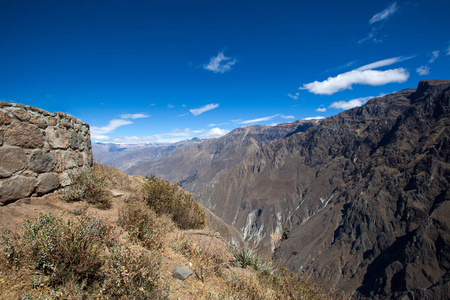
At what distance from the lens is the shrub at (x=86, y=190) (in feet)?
21.4

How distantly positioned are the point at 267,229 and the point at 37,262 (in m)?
207

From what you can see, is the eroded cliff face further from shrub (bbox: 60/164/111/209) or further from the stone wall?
the stone wall

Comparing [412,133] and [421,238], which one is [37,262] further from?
[412,133]

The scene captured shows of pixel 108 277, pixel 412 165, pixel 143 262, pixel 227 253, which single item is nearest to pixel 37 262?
pixel 108 277

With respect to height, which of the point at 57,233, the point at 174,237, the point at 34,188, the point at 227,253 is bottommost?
the point at 227,253

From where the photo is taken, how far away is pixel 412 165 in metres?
145

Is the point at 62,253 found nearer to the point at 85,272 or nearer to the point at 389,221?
the point at 85,272

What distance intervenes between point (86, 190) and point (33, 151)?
202 centimetres

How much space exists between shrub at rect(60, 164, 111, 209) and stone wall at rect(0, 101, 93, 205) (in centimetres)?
22

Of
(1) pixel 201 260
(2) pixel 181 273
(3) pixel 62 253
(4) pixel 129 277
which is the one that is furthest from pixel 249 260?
(3) pixel 62 253

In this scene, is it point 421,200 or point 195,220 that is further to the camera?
point 421,200

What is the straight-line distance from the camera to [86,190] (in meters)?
7.05

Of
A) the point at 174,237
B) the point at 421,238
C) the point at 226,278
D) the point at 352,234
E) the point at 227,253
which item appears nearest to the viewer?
the point at 226,278

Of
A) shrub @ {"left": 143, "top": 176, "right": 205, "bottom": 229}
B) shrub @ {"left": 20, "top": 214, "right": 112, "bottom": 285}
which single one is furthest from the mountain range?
shrub @ {"left": 20, "top": 214, "right": 112, "bottom": 285}
